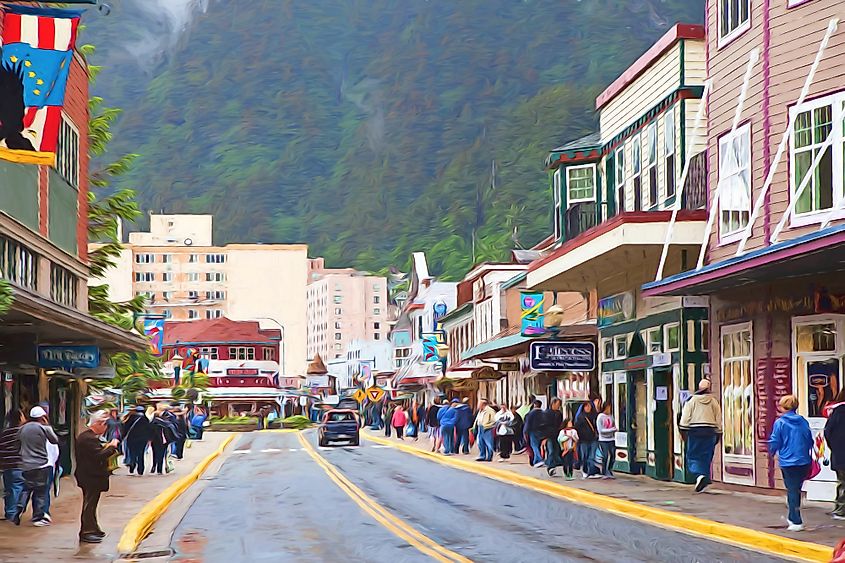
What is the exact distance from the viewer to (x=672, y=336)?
28062 millimetres

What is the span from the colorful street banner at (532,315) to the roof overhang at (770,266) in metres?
13.7

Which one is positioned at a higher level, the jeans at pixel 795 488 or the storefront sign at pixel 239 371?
the storefront sign at pixel 239 371

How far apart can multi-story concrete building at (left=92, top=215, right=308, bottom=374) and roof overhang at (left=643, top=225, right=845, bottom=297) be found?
532 feet

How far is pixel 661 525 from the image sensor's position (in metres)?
19.9

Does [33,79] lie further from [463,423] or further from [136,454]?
[463,423]

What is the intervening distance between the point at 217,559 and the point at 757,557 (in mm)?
6110

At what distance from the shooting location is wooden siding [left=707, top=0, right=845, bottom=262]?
22625mm

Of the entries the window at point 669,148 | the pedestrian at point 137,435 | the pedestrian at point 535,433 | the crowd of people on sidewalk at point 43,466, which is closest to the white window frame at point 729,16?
the window at point 669,148

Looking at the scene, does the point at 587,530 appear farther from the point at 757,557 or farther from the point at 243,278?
the point at 243,278

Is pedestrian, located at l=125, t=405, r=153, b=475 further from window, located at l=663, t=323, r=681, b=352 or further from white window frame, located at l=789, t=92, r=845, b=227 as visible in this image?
white window frame, located at l=789, t=92, r=845, b=227

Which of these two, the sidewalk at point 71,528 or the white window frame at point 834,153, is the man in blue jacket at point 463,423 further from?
the white window frame at point 834,153

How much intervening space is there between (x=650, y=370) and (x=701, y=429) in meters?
5.22

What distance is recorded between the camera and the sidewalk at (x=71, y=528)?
645 inches

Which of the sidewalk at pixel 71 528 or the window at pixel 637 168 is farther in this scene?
the window at pixel 637 168
